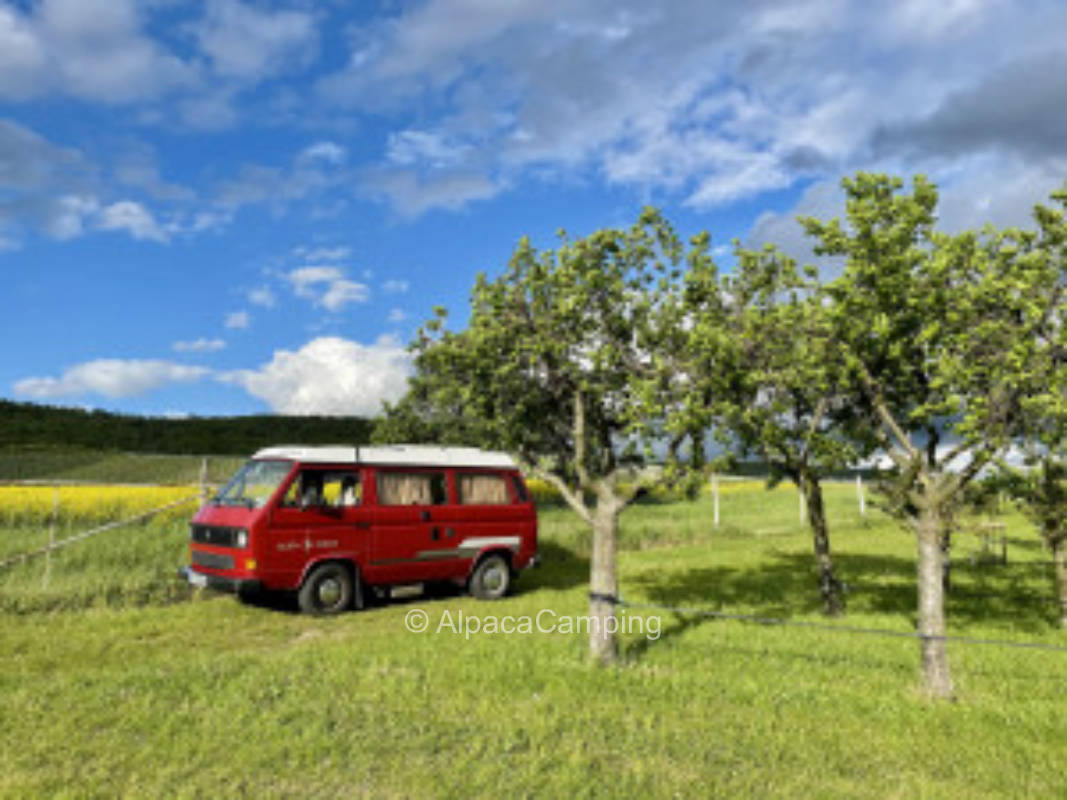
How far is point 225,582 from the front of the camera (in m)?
10.9

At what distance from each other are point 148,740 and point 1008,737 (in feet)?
22.9

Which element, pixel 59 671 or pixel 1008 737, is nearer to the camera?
pixel 1008 737

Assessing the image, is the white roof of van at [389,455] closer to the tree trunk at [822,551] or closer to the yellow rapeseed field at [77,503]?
the tree trunk at [822,551]

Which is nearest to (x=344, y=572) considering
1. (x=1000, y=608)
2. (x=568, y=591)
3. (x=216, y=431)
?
(x=568, y=591)

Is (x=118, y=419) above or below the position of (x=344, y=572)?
above

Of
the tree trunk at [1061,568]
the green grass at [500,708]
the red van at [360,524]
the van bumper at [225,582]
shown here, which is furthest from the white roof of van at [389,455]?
the tree trunk at [1061,568]

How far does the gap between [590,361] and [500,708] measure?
404 cm

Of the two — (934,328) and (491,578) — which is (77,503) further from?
(934,328)

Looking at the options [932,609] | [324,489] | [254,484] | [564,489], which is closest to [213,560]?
[254,484]

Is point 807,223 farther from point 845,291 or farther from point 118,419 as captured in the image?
point 118,419

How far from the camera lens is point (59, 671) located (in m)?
7.73

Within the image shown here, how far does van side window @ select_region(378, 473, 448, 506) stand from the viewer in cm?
1244

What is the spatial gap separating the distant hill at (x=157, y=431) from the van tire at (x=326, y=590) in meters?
33.0

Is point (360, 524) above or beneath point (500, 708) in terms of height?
above
